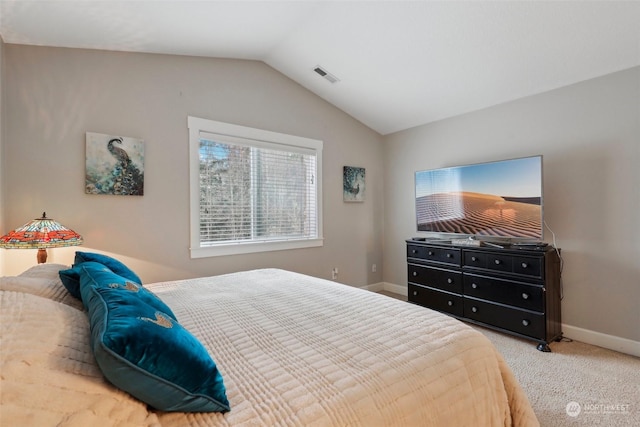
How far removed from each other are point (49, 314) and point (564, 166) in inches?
151

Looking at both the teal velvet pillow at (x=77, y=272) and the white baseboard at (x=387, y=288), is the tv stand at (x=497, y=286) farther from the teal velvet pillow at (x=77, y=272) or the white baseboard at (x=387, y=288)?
the teal velvet pillow at (x=77, y=272)

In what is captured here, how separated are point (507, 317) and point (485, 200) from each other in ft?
3.85

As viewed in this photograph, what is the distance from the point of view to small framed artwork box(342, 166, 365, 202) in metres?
4.21

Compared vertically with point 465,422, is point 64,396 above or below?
above

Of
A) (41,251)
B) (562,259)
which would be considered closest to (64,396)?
(41,251)

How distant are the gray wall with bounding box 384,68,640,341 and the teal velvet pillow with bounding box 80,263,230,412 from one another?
3377mm

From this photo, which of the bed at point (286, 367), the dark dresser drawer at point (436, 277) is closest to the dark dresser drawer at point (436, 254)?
the dark dresser drawer at point (436, 277)

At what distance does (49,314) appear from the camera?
2.84 ft

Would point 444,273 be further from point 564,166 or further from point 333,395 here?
point 333,395

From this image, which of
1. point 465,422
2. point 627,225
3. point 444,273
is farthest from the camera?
point 444,273

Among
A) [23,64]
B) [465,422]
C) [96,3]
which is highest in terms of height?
[96,3]

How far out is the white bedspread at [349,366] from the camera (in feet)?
2.76

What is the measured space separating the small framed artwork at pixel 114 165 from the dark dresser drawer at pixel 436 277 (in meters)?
3.09

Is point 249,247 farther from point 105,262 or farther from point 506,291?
point 506,291
